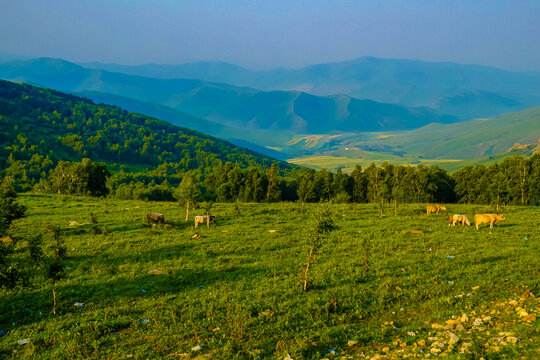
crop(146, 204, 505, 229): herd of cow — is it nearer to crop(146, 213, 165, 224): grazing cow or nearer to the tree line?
crop(146, 213, 165, 224): grazing cow

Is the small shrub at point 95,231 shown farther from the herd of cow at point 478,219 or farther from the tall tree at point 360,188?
the tall tree at point 360,188

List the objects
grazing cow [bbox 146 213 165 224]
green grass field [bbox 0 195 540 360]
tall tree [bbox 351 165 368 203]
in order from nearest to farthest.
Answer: green grass field [bbox 0 195 540 360]
grazing cow [bbox 146 213 165 224]
tall tree [bbox 351 165 368 203]

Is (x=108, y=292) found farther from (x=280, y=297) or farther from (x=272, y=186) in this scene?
(x=272, y=186)

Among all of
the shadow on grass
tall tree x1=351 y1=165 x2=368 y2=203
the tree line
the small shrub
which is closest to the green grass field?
the shadow on grass

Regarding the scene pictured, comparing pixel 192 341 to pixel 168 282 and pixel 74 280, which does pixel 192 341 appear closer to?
pixel 168 282

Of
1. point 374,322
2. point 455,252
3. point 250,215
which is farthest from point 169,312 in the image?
point 250,215

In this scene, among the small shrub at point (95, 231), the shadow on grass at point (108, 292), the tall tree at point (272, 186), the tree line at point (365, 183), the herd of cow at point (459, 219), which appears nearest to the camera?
the shadow on grass at point (108, 292)

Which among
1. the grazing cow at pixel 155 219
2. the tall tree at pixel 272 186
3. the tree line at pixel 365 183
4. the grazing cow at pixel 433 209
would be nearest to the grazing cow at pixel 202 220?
the grazing cow at pixel 155 219

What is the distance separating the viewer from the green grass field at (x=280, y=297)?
37.9 ft

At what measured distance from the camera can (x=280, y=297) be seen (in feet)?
52.8

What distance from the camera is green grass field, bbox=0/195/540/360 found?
11547 millimetres

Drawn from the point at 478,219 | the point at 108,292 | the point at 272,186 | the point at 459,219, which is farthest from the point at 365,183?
the point at 108,292

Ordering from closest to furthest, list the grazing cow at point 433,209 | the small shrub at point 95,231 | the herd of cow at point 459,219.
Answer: the small shrub at point 95,231 < the herd of cow at point 459,219 < the grazing cow at point 433,209

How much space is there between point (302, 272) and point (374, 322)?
6.14 metres
